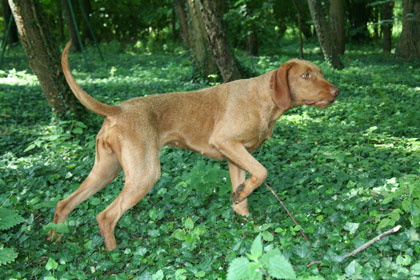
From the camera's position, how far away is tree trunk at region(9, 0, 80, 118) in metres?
7.47

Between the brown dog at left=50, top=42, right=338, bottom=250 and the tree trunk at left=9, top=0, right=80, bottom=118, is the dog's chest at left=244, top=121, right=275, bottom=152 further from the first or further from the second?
the tree trunk at left=9, top=0, right=80, bottom=118

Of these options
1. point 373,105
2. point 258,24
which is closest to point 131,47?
point 258,24

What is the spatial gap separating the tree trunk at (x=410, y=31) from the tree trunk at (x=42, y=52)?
1188cm

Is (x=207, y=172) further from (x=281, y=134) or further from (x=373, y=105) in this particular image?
(x=373, y=105)

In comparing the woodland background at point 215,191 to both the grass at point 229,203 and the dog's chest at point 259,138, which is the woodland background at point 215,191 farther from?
the dog's chest at point 259,138

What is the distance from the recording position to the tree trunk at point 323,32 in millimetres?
12673

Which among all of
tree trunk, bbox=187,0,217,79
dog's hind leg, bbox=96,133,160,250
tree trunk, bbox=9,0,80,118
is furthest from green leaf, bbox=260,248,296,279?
tree trunk, bbox=187,0,217,79

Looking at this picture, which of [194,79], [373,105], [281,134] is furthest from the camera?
[194,79]

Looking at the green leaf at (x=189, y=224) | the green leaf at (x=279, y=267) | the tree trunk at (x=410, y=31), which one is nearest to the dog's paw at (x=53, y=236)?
the green leaf at (x=189, y=224)

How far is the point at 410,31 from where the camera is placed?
14.8 m

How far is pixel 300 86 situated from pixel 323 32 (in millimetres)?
9148

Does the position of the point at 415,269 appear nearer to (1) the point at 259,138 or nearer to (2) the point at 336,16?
(1) the point at 259,138

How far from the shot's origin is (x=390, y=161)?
575 centimetres

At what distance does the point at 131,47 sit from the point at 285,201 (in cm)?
2188
